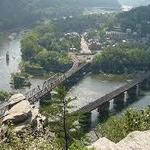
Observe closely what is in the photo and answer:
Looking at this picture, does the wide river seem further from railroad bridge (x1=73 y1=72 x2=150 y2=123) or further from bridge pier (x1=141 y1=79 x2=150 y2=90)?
bridge pier (x1=141 y1=79 x2=150 y2=90)

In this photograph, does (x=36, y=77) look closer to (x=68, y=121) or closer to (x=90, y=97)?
(x=90, y=97)

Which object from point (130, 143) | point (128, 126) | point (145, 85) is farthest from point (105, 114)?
point (130, 143)

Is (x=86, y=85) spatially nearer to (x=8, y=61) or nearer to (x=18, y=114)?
(x=8, y=61)

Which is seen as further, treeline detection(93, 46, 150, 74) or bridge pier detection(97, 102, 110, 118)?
treeline detection(93, 46, 150, 74)

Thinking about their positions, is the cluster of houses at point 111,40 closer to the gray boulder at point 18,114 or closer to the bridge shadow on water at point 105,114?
the bridge shadow on water at point 105,114

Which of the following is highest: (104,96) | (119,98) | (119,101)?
(104,96)

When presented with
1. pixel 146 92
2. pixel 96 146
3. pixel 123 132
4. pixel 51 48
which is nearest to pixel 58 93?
pixel 96 146

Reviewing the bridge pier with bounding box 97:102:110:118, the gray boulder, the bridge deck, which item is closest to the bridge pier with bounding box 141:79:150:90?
the bridge deck
